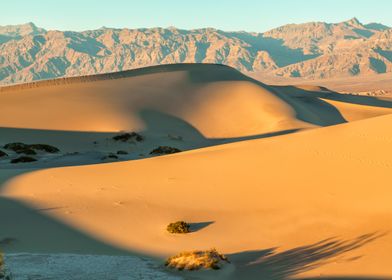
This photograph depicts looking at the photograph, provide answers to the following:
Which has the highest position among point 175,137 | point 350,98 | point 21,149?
point 350,98

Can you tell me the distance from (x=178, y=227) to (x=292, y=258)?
3.47 m

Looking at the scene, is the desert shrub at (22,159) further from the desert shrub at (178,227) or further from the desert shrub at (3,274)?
the desert shrub at (3,274)

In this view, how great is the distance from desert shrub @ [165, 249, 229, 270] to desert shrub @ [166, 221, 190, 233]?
2419 millimetres

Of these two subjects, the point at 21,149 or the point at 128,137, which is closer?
the point at 21,149

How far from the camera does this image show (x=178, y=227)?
12.8 metres

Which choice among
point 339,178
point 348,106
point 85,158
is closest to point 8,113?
point 85,158

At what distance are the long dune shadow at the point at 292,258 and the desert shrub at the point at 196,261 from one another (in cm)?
45

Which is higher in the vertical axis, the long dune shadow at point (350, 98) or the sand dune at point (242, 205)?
the long dune shadow at point (350, 98)

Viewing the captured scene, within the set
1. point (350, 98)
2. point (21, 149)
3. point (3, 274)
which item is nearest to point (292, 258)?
point (3, 274)

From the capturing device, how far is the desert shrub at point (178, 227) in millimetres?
12766

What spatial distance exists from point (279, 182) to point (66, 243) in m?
7.55

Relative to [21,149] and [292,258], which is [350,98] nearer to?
[21,149]

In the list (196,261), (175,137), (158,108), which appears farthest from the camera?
(158,108)

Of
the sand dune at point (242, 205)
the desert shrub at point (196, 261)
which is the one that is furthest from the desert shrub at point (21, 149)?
the desert shrub at point (196, 261)
